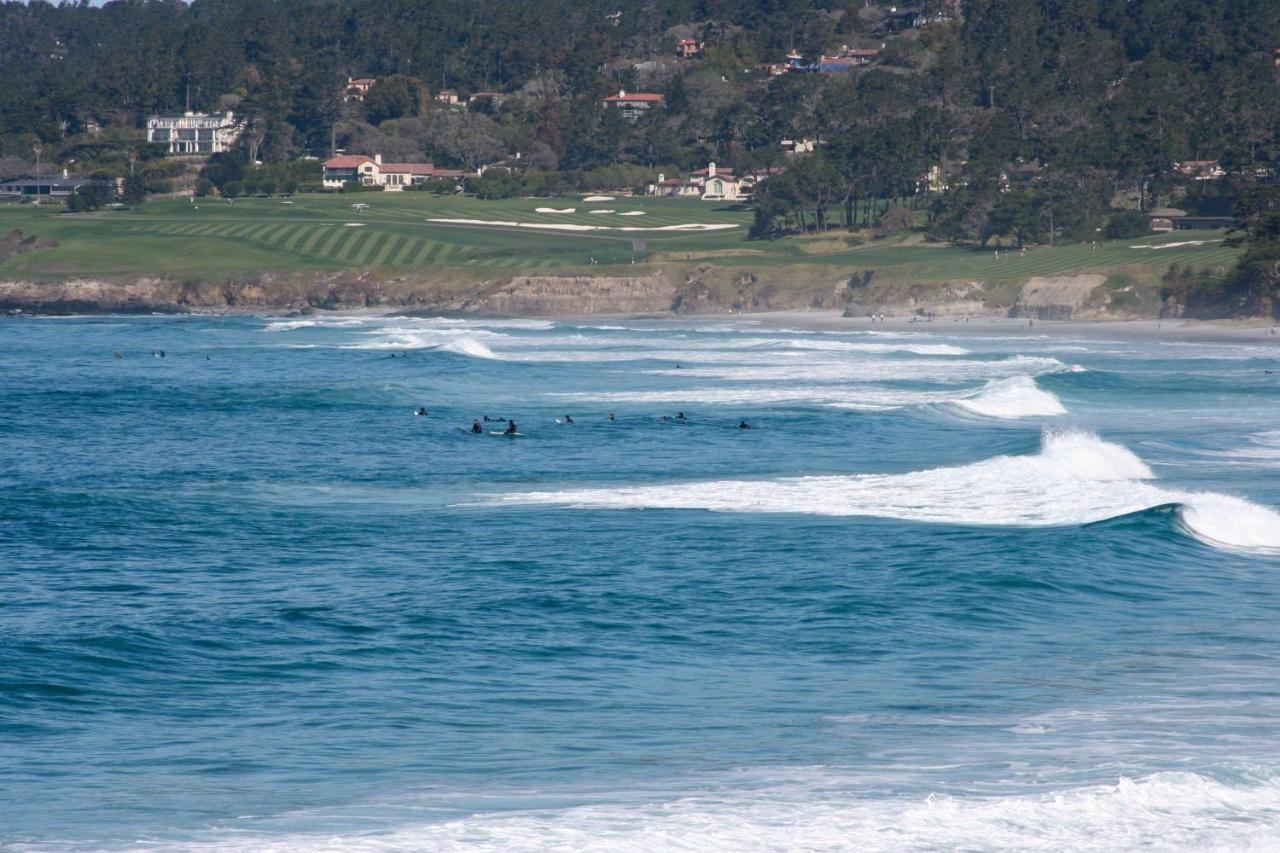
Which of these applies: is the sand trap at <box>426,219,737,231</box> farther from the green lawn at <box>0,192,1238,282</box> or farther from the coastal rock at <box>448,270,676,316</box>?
the coastal rock at <box>448,270,676,316</box>

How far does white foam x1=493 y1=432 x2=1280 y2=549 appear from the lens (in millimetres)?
31281

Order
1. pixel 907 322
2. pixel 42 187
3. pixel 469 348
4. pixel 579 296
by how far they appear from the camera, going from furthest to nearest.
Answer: pixel 42 187 → pixel 579 296 → pixel 907 322 → pixel 469 348

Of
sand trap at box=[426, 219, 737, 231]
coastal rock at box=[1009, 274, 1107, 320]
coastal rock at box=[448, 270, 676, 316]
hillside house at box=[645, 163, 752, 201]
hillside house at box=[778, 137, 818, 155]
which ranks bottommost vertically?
coastal rock at box=[448, 270, 676, 316]

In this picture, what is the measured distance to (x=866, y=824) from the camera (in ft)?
47.3

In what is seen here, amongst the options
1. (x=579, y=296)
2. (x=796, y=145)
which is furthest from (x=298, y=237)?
(x=796, y=145)

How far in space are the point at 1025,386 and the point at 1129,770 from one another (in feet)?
145

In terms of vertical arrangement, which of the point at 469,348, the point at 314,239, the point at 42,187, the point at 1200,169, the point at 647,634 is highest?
the point at 1200,169

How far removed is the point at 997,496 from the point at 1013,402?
72.2 feet

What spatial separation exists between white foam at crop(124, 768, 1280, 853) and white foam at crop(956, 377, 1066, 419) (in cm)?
3952

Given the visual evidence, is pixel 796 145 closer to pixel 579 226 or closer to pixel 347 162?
pixel 579 226

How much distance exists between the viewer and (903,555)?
28328 millimetres

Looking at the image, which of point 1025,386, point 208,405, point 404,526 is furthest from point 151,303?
point 404,526

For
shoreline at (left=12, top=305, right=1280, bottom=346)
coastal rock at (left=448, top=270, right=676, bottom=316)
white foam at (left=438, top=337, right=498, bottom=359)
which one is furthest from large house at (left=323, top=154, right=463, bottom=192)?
white foam at (left=438, top=337, right=498, bottom=359)

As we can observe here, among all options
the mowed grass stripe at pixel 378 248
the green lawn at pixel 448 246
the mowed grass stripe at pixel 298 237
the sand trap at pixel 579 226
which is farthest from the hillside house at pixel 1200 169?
the mowed grass stripe at pixel 298 237
